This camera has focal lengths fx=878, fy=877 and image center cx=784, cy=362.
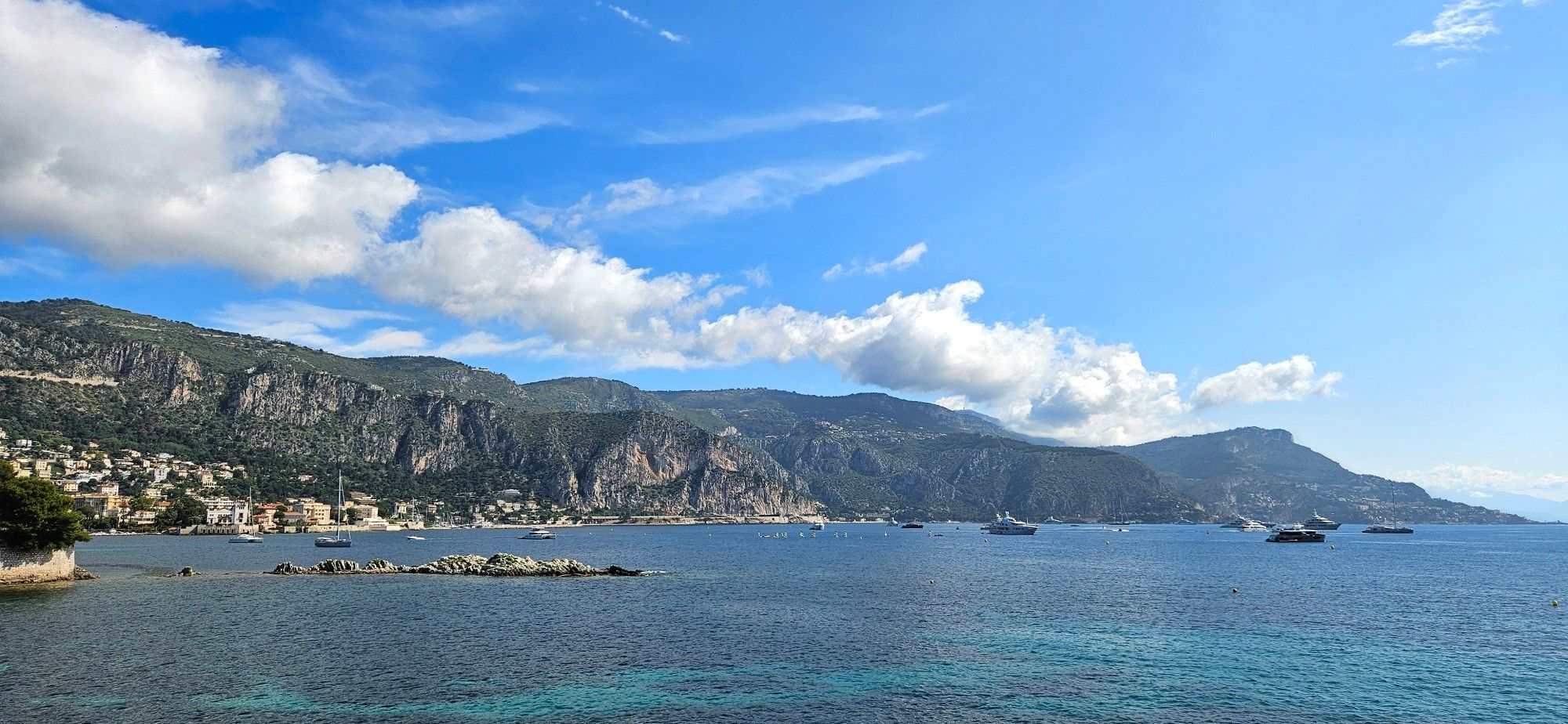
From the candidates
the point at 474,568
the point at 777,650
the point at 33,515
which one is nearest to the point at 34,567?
the point at 33,515

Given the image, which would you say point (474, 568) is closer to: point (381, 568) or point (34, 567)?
point (381, 568)

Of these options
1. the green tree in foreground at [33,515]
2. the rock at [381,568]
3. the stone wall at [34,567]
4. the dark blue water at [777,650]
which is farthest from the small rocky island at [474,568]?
the green tree in foreground at [33,515]

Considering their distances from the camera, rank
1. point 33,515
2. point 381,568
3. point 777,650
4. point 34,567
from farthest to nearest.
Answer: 1. point 381,568
2. point 34,567
3. point 33,515
4. point 777,650

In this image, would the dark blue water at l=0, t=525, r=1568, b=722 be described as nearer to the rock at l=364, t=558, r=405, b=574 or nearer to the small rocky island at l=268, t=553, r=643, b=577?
the small rocky island at l=268, t=553, r=643, b=577

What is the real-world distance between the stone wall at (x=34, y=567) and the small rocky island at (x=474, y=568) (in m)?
20.9

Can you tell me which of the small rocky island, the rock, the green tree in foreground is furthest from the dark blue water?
the rock

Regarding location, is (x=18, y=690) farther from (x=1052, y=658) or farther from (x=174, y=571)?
(x=174, y=571)

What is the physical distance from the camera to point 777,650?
52.9 metres

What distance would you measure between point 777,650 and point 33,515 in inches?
2695

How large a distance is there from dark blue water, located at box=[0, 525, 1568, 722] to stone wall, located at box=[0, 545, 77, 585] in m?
3.49

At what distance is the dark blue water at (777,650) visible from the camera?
38.5 metres

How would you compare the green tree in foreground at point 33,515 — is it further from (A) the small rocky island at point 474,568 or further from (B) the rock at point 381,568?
(B) the rock at point 381,568

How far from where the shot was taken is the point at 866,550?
6939 inches

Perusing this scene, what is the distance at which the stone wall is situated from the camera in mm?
76000
